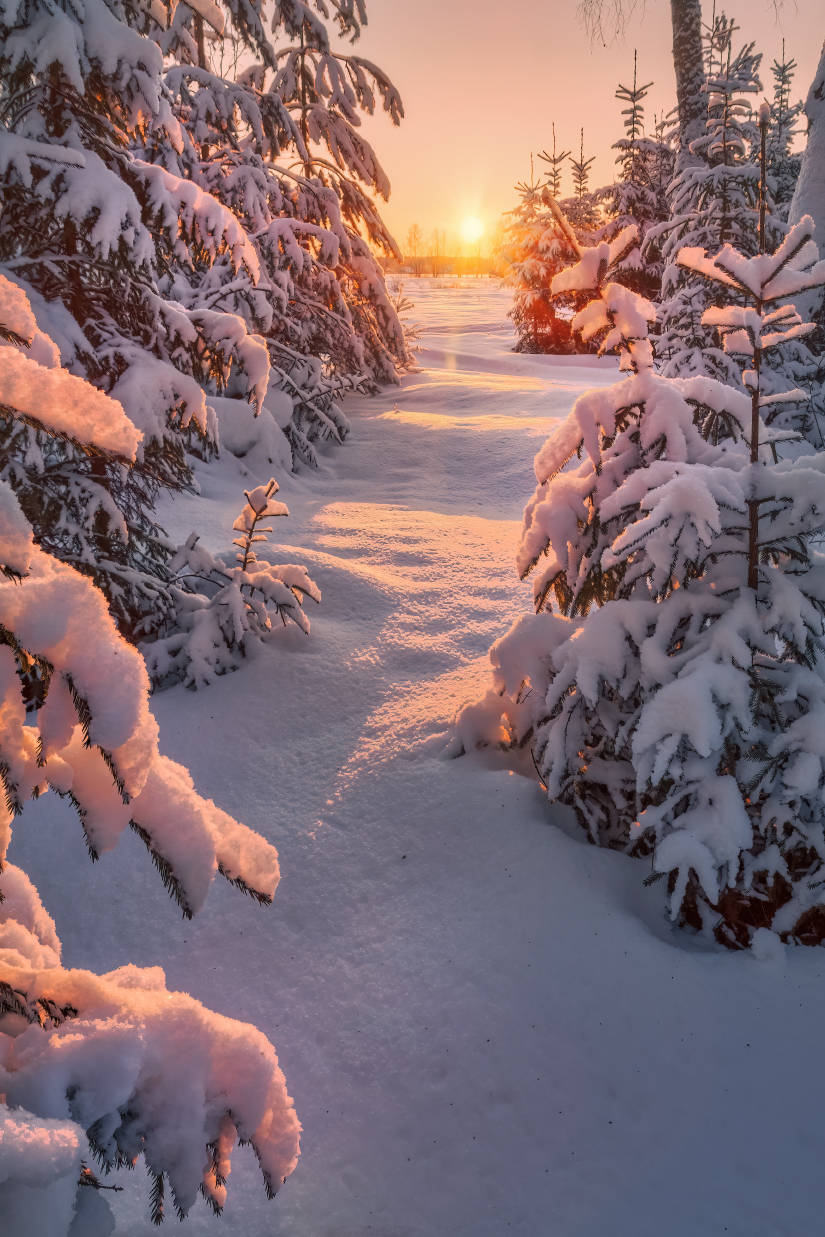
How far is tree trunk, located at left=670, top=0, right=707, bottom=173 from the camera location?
27.6 feet

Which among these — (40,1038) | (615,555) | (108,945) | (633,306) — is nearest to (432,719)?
(615,555)

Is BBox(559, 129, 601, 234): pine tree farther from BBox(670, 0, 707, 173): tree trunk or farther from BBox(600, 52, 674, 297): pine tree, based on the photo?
BBox(670, 0, 707, 173): tree trunk

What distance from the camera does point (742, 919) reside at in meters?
2.28

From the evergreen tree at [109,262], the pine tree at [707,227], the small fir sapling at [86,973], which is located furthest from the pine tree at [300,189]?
the small fir sapling at [86,973]

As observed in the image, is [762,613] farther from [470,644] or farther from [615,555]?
[470,644]

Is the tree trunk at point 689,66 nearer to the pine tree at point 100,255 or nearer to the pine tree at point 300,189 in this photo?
the pine tree at point 300,189

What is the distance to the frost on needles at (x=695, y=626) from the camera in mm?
2023

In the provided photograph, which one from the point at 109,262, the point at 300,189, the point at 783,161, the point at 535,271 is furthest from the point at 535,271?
the point at 109,262

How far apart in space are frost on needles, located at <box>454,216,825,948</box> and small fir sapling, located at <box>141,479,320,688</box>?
5.10ft

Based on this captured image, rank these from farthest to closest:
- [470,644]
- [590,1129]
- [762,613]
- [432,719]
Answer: [470,644] → [432,719] → [762,613] → [590,1129]

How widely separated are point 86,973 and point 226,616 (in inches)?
105

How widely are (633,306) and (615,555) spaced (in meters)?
0.89

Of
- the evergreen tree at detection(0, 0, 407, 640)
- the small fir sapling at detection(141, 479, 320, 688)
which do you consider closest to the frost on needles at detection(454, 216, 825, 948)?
the small fir sapling at detection(141, 479, 320, 688)

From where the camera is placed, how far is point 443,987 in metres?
2.10
